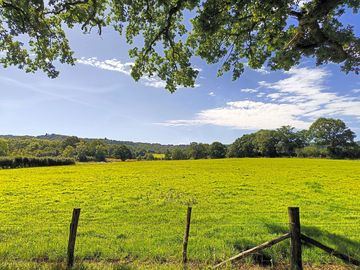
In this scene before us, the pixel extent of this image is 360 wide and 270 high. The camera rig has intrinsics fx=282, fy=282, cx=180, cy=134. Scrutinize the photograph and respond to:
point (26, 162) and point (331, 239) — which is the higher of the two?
point (26, 162)

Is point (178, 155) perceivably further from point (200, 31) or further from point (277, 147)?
point (200, 31)

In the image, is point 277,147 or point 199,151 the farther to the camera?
point 199,151

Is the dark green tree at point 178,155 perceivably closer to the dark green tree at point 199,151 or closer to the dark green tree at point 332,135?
the dark green tree at point 199,151

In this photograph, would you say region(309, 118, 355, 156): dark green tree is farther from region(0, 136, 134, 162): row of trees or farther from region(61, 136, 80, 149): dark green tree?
region(61, 136, 80, 149): dark green tree

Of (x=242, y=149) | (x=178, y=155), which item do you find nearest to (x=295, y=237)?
(x=242, y=149)

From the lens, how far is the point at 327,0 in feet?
32.1

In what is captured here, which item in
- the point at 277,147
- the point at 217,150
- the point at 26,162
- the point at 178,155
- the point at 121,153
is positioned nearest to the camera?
the point at 26,162

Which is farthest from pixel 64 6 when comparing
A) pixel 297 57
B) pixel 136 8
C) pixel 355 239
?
pixel 355 239

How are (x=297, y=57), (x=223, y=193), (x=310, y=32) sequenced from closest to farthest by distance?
(x=310, y=32) < (x=297, y=57) < (x=223, y=193)

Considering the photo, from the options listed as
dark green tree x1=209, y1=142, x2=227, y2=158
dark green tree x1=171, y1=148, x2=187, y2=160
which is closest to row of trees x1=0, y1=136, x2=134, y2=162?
dark green tree x1=171, y1=148, x2=187, y2=160

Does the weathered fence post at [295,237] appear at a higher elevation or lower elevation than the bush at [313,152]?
lower

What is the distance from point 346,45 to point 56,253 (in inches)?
543

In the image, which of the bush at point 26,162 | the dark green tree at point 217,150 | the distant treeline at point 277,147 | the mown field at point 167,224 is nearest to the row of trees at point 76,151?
the distant treeline at point 277,147

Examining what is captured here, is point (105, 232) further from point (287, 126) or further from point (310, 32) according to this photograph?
point (287, 126)
